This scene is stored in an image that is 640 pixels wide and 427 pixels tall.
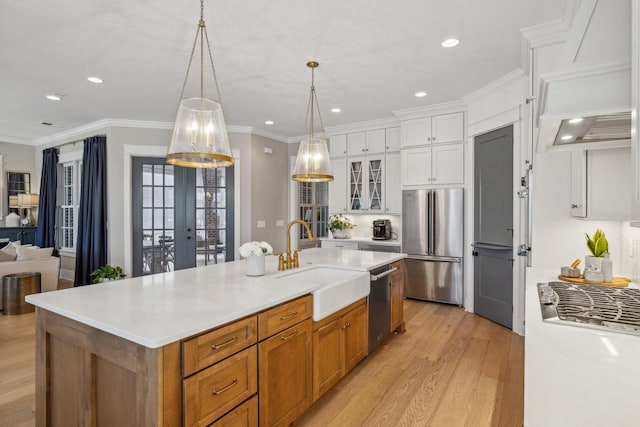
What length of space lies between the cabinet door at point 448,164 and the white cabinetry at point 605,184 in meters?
2.29

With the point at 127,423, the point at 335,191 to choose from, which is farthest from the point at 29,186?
the point at 127,423

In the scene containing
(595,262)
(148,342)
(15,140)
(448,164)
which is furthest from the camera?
(15,140)

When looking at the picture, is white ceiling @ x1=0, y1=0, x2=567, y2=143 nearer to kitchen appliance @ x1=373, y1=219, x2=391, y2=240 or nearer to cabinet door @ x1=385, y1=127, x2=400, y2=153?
cabinet door @ x1=385, y1=127, x2=400, y2=153

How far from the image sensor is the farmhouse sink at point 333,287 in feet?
6.82

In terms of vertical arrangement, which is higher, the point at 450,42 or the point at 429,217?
the point at 450,42

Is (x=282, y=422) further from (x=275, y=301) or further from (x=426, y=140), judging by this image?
(x=426, y=140)

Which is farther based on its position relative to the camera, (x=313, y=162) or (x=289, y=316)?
(x=313, y=162)

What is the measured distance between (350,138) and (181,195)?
2982 mm

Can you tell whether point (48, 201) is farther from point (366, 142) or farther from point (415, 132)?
point (415, 132)

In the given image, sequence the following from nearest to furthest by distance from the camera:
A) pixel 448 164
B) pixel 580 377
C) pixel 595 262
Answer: pixel 580 377 < pixel 595 262 < pixel 448 164

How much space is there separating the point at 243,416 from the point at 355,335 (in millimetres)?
1197

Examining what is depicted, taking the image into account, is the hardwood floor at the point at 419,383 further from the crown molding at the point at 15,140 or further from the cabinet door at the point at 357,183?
the crown molding at the point at 15,140

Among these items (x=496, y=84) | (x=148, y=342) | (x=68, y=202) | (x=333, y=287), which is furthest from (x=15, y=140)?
(x=496, y=84)

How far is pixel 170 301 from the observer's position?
1.68 meters
